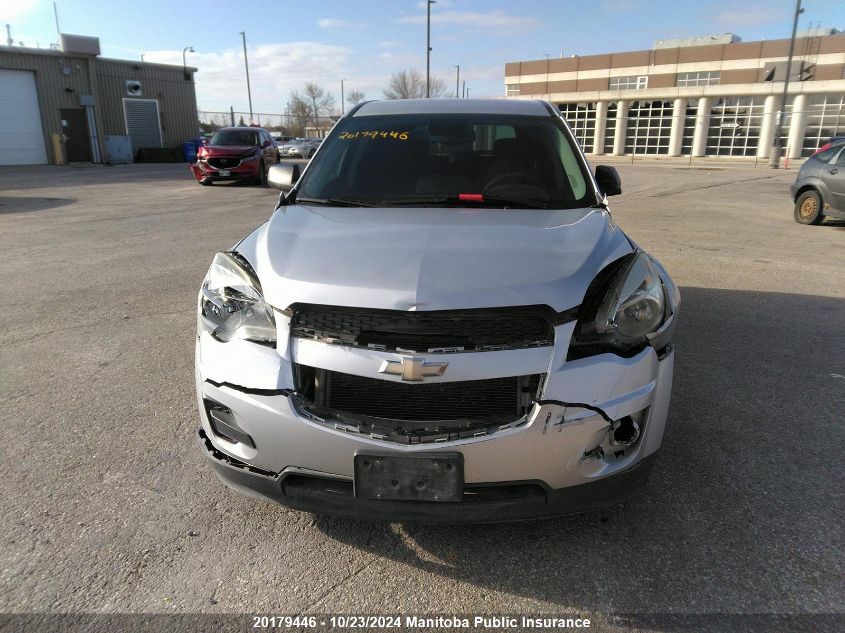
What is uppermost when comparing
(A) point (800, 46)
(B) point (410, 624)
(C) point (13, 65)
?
(A) point (800, 46)

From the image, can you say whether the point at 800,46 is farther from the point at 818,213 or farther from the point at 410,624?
the point at 410,624

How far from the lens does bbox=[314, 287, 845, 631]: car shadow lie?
216cm

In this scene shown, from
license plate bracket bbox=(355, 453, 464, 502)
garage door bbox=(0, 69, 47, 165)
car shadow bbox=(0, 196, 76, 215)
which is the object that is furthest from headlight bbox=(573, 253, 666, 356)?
garage door bbox=(0, 69, 47, 165)

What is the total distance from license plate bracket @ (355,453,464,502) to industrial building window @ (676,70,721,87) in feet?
171

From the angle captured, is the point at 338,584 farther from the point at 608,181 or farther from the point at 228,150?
the point at 228,150

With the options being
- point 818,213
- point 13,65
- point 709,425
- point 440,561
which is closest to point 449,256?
point 440,561

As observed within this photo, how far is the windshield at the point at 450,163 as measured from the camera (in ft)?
11.0

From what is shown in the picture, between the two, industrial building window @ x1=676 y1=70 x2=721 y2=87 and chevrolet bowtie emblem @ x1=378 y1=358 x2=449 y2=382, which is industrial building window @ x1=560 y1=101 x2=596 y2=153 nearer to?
industrial building window @ x1=676 y1=70 x2=721 y2=87

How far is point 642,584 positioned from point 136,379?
3.27m

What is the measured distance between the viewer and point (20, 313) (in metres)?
5.50

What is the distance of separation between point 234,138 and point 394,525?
17.6 m

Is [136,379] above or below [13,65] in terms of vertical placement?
below

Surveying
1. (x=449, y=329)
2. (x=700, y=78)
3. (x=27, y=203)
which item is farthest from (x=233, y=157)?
(x=700, y=78)

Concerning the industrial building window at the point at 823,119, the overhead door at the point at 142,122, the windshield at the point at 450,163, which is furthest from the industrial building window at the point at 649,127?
the windshield at the point at 450,163
